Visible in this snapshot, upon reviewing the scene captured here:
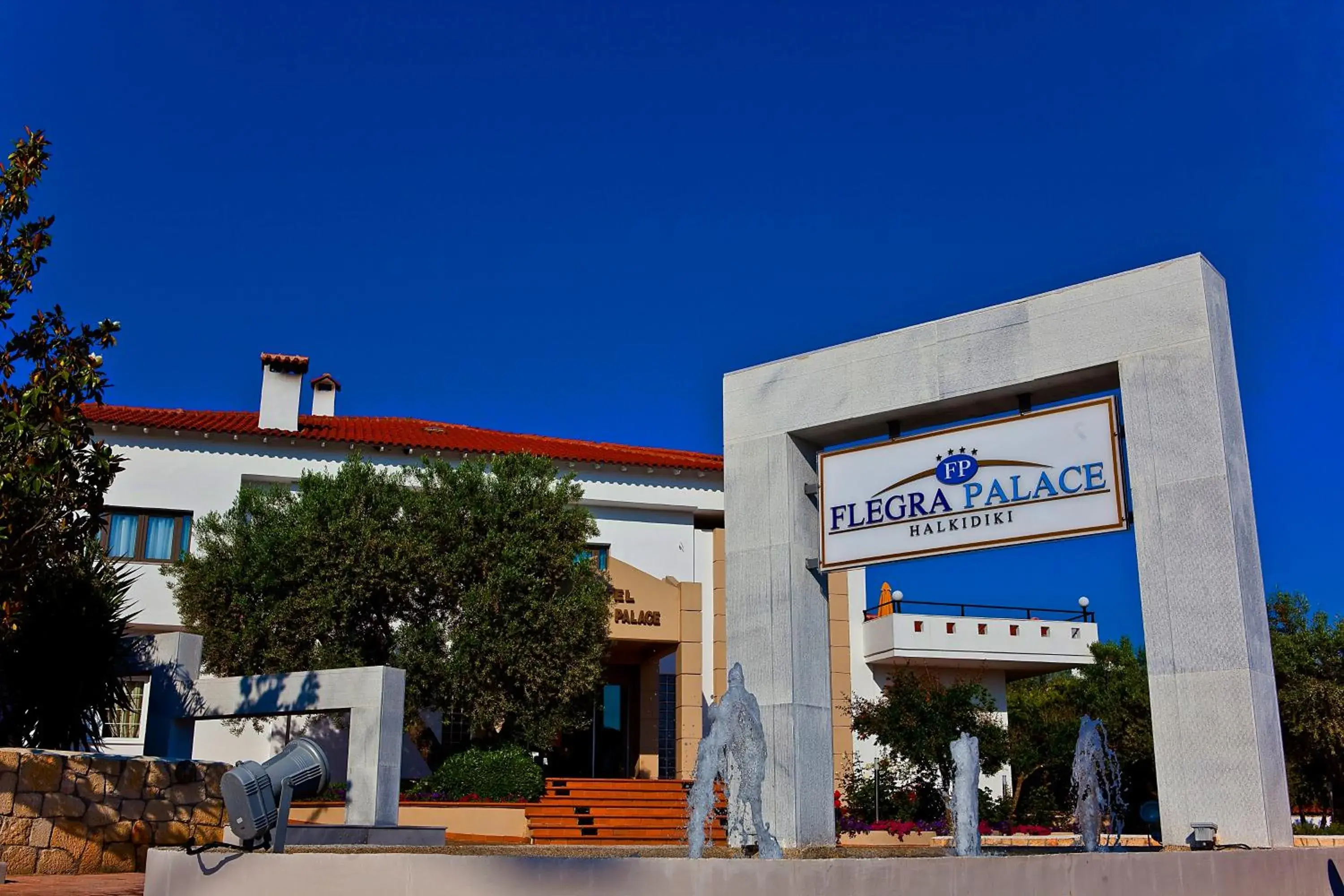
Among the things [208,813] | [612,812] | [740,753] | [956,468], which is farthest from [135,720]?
[956,468]

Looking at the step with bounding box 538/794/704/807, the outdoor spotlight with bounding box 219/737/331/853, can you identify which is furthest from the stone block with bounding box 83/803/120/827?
the step with bounding box 538/794/704/807

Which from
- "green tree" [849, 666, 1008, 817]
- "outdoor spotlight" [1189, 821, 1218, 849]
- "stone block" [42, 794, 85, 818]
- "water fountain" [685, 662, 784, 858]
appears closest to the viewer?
"outdoor spotlight" [1189, 821, 1218, 849]

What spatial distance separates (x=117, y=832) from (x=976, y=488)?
9.76 metres

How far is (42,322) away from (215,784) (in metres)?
5.91

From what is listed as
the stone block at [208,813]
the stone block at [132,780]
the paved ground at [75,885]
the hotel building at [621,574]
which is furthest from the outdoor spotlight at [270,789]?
the hotel building at [621,574]

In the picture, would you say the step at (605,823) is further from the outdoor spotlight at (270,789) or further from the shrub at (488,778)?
the outdoor spotlight at (270,789)

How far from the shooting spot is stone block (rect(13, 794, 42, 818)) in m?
12.5

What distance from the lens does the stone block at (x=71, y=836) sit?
12.8 meters

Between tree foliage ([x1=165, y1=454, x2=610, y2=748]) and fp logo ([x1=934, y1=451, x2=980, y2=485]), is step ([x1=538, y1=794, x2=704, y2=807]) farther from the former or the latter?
fp logo ([x1=934, y1=451, x2=980, y2=485])

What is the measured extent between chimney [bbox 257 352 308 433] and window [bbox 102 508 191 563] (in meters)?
3.24

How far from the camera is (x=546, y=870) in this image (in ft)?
25.6

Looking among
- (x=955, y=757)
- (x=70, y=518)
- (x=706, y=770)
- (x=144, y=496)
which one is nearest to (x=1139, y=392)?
(x=955, y=757)

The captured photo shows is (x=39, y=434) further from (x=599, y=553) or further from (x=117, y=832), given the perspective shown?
(x=599, y=553)

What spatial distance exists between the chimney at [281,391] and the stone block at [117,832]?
1737 cm
